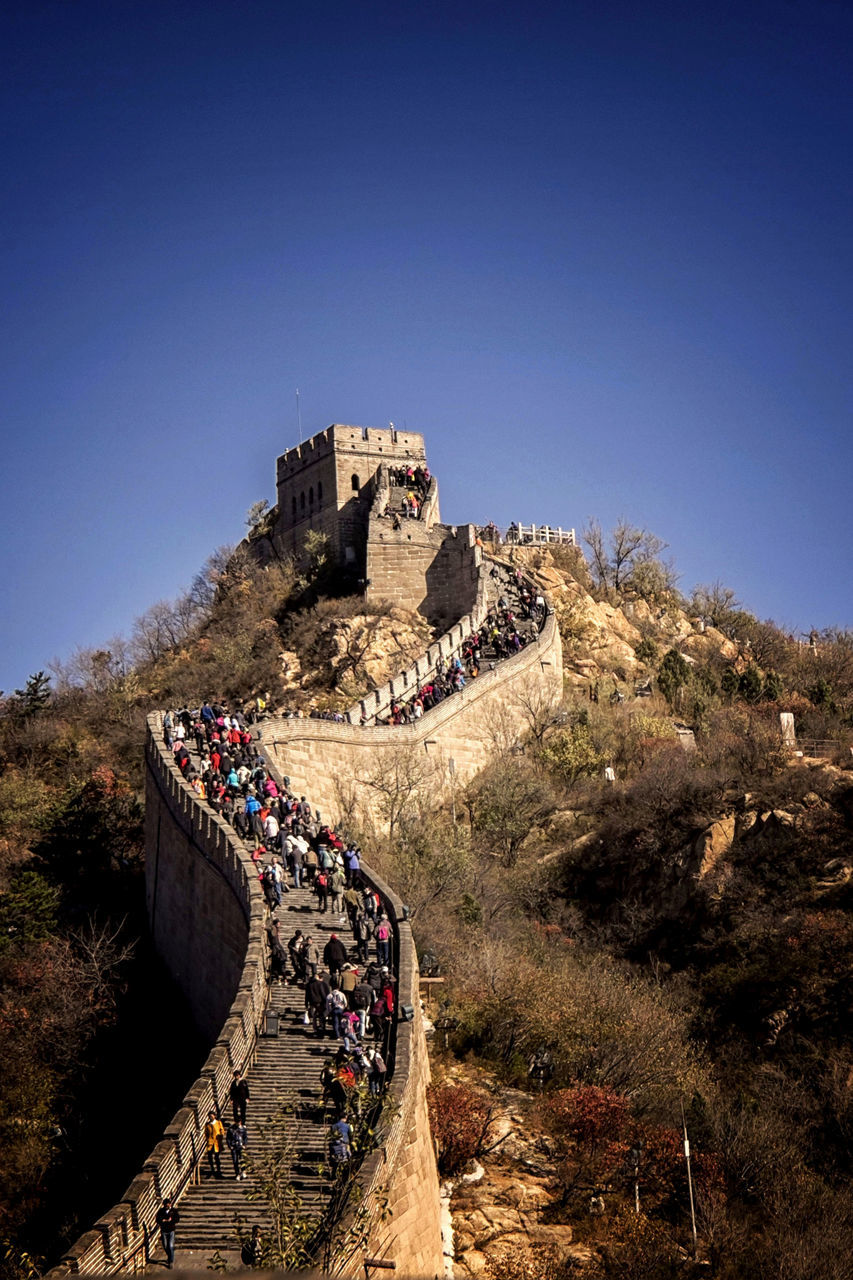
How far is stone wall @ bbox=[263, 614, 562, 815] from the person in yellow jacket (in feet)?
58.2

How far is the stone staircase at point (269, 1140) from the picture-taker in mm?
14727

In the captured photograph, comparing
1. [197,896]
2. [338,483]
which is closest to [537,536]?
[338,483]

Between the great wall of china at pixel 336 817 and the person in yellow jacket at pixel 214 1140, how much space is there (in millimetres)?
156

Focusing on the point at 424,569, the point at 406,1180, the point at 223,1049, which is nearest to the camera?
the point at 406,1180

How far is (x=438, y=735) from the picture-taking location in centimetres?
4122

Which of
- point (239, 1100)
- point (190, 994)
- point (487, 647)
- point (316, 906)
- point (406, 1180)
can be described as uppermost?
point (487, 647)

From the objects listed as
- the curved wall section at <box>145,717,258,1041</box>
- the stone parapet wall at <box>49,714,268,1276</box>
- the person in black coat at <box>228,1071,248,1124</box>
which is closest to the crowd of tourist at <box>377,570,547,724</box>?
the stone parapet wall at <box>49,714,268,1276</box>

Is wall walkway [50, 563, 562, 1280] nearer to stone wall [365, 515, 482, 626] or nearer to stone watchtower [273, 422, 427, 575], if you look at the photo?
stone wall [365, 515, 482, 626]

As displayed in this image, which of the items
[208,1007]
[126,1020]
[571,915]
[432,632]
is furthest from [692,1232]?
[432,632]

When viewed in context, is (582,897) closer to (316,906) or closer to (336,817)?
(336,817)

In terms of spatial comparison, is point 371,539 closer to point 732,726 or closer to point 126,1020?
point 732,726

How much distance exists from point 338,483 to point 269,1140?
42.0 meters

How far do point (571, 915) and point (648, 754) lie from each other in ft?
30.5

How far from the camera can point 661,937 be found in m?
35.9
